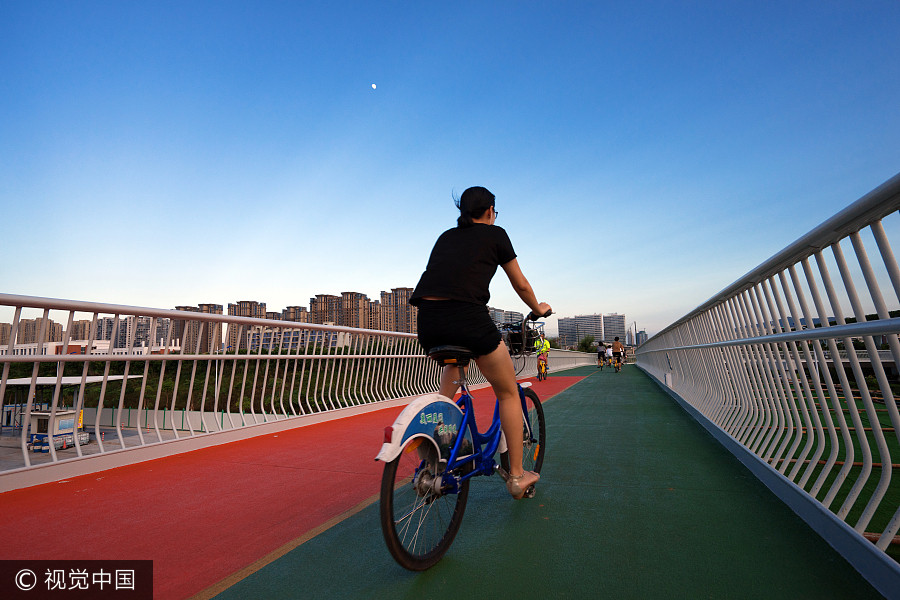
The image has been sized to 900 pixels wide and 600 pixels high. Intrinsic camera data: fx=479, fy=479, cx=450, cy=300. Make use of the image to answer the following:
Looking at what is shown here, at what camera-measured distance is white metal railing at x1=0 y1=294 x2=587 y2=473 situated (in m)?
3.77

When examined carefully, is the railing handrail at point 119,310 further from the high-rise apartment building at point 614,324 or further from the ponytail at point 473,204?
the high-rise apartment building at point 614,324

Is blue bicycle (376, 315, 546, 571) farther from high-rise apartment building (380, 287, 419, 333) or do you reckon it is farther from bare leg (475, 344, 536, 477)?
high-rise apartment building (380, 287, 419, 333)

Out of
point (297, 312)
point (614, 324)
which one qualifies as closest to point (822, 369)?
point (297, 312)

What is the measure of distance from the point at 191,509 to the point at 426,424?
201 cm

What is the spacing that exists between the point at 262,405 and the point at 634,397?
7.41 metres

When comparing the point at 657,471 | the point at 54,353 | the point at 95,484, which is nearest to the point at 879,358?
the point at 657,471

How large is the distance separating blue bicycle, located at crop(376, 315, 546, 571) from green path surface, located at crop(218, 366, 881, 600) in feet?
0.44

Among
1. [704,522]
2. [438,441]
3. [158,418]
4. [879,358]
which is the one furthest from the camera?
[158,418]

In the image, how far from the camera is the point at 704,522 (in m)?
2.77

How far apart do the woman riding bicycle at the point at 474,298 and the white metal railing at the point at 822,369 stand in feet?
5.09

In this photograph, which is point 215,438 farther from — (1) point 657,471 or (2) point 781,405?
(2) point 781,405

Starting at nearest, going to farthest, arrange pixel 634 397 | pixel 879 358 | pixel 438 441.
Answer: pixel 879 358, pixel 438 441, pixel 634 397

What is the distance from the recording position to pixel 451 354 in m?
2.44

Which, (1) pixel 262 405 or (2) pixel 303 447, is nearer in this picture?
(2) pixel 303 447
